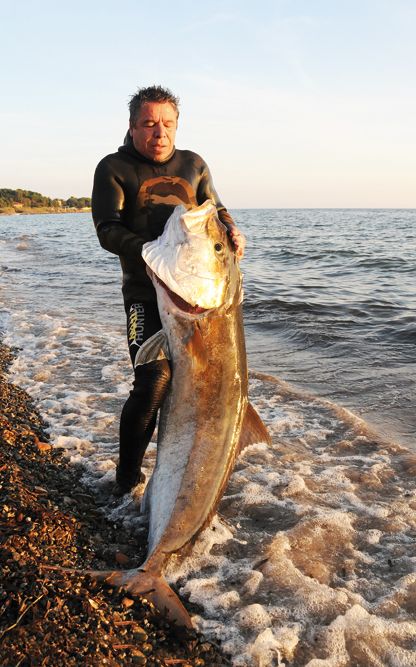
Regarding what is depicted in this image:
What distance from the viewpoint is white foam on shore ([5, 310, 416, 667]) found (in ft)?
10.0

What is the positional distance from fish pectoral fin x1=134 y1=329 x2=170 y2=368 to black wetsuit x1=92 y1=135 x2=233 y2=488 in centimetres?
8

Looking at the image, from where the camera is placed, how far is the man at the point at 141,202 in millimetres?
3934

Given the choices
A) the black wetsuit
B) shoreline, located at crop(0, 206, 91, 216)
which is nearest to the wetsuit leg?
the black wetsuit

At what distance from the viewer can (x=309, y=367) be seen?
877 centimetres

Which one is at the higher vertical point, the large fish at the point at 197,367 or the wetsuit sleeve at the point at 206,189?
the wetsuit sleeve at the point at 206,189

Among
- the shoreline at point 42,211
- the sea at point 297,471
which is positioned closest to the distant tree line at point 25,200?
the shoreline at point 42,211

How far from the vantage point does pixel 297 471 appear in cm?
505

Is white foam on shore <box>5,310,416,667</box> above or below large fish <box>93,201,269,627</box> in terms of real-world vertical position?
below

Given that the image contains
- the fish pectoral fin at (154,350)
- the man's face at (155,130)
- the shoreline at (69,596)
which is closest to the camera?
the shoreline at (69,596)

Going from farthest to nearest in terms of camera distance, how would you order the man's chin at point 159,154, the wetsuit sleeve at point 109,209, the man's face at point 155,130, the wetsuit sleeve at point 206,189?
the wetsuit sleeve at point 206,189
the man's chin at point 159,154
the man's face at point 155,130
the wetsuit sleeve at point 109,209

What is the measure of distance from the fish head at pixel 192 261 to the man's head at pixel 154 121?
70 cm

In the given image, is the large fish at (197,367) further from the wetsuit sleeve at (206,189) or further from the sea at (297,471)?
the wetsuit sleeve at (206,189)

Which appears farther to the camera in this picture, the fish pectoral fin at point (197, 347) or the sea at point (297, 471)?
the fish pectoral fin at point (197, 347)

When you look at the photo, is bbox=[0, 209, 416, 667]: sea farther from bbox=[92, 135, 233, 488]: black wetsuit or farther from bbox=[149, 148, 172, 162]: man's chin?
bbox=[149, 148, 172, 162]: man's chin
